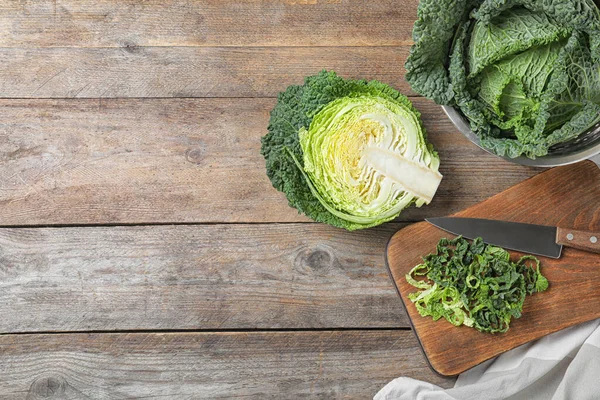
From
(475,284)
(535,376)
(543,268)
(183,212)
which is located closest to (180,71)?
(183,212)

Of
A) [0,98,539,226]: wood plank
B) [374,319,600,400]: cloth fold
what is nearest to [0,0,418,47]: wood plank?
[0,98,539,226]: wood plank

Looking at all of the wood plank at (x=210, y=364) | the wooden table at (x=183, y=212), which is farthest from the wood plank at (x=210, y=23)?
the wood plank at (x=210, y=364)

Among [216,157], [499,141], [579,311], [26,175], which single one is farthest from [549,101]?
[26,175]

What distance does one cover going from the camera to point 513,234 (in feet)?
6.20

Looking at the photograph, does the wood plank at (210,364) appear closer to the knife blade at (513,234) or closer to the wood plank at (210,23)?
the knife blade at (513,234)

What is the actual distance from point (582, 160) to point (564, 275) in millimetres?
358

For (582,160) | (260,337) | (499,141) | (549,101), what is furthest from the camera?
(260,337)

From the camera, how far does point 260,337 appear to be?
199cm

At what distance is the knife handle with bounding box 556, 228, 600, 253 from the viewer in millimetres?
1844

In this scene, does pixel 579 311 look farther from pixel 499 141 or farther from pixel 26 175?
pixel 26 175

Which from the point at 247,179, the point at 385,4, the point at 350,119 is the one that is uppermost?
the point at 385,4

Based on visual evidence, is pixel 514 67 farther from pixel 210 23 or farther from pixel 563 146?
pixel 210 23

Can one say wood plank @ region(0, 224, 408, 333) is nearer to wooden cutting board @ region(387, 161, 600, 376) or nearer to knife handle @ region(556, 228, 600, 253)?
wooden cutting board @ region(387, 161, 600, 376)

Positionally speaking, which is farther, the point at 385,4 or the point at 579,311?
the point at 385,4
